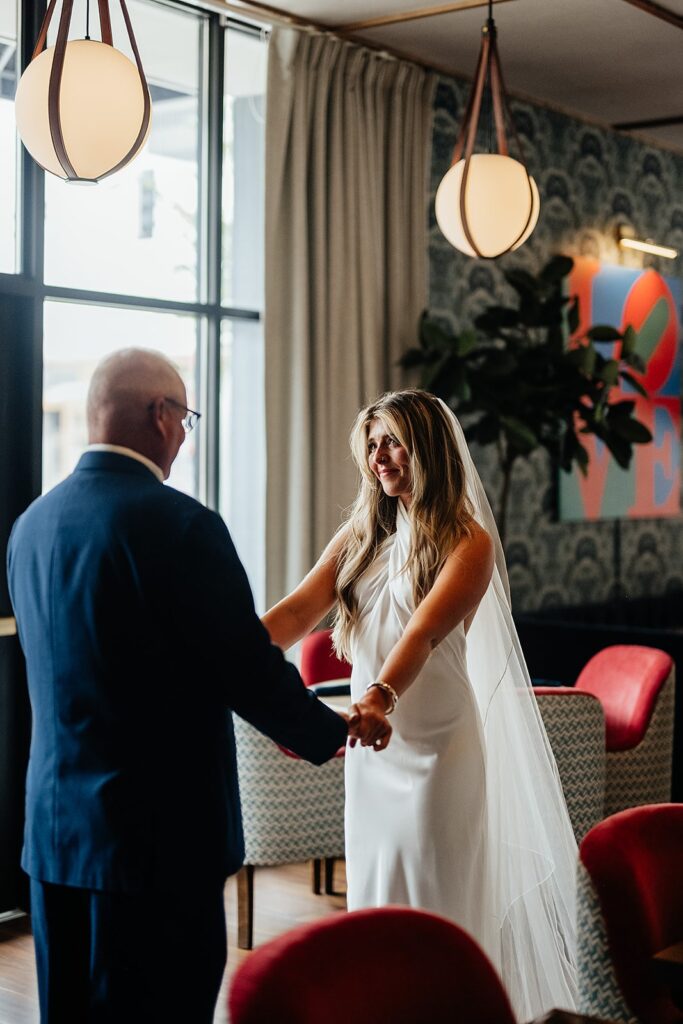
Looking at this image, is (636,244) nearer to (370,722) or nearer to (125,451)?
(370,722)

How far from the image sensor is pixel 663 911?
88.0 inches

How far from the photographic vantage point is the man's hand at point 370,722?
2678 millimetres

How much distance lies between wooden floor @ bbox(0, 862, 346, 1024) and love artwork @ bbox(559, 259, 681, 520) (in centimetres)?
293

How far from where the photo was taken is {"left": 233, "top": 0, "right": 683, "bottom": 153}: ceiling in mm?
5348

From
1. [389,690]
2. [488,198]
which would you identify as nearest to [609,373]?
[488,198]

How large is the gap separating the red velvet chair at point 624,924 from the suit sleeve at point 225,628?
60 centimetres

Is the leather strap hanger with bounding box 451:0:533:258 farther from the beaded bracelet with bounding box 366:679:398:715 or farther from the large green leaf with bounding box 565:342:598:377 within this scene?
the beaded bracelet with bounding box 366:679:398:715

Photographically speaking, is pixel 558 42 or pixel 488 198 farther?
pixel 558 42

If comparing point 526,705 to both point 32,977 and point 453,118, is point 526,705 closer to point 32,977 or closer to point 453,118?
point 32,977

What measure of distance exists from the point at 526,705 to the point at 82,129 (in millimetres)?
1810

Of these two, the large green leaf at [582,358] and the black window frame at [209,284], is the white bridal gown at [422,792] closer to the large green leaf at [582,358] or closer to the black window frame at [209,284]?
the black window frame at [209,284]

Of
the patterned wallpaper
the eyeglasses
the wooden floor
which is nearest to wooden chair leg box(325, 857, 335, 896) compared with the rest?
the wooden floor

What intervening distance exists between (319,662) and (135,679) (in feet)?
10.4

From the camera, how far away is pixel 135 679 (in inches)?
85.0
